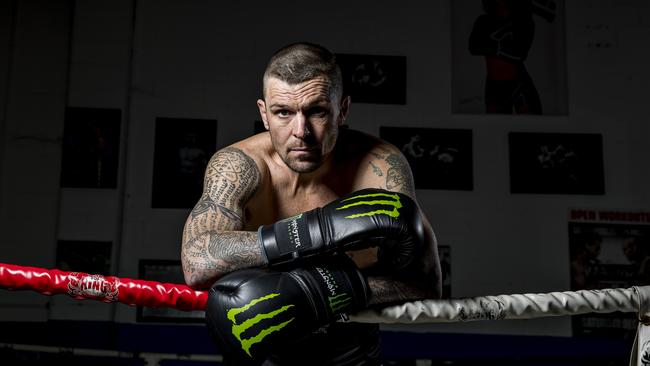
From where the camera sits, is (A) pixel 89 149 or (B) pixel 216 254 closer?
(B) pixel 216 254

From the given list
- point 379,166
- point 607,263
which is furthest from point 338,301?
point 607,263

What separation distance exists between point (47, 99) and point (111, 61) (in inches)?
18.2

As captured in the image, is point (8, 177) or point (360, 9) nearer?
point (8, 177)

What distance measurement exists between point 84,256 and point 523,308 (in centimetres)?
300

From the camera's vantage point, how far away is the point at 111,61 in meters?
3.79

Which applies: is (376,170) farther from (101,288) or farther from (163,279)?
(163,279)

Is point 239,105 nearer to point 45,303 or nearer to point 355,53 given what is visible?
point 355,53

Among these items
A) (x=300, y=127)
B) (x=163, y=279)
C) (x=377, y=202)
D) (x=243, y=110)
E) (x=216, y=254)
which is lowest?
(x=163, y=279)

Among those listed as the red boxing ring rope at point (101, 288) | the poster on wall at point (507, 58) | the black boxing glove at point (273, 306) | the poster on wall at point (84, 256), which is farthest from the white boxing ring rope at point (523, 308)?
the poster on wall at point (84, 256)

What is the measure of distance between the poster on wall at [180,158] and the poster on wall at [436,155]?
1102mm

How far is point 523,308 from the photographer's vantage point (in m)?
1.29

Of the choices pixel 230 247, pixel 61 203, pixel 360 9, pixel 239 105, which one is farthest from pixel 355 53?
pixel 230 247

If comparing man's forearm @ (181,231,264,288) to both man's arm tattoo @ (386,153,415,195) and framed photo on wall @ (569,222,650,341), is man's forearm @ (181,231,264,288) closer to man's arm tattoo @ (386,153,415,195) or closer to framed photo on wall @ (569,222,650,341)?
man's arm tattoo @ (386,153,415,195)

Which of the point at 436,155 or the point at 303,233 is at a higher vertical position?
the point at 436,155
